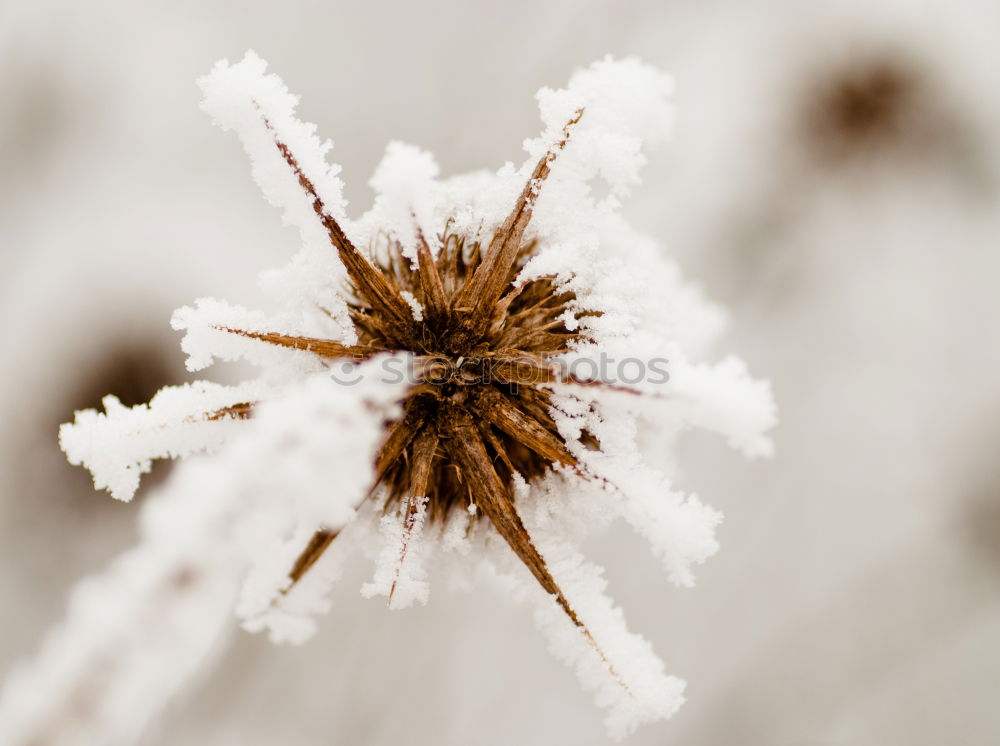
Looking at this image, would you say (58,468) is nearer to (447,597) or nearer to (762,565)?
(447,597)

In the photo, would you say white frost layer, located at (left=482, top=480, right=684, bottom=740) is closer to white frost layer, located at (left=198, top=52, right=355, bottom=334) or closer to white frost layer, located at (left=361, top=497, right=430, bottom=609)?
white frost layer, located at (left=361, top=497, right=430, bottom=609)

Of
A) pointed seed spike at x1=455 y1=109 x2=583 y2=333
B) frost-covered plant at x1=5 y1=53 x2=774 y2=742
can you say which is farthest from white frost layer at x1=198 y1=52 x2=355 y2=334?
pointed seed spike at x1=455 y1=109 x2=583 y2=333

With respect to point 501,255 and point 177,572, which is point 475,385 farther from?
point 177,572

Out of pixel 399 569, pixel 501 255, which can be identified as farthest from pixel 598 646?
pixel 501 255

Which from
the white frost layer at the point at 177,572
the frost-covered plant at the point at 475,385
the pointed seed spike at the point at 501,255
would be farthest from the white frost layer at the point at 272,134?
the white frost layer at the point at 177,572

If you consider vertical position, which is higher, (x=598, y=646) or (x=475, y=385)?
(x=475, y=385)

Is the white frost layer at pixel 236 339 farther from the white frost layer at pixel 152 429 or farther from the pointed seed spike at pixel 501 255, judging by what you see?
the pointed seed spike at pixel 501 255
